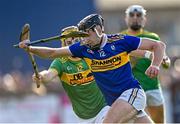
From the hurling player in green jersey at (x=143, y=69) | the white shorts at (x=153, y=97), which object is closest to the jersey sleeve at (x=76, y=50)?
the hurling player in green jersey at (x=143, y=69)

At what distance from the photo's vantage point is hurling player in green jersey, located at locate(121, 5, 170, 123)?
49.1 feet

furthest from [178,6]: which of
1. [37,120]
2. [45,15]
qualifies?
[37,120]

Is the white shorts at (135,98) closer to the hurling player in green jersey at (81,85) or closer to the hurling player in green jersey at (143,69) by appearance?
the hurling player in green jersey at (81,85)

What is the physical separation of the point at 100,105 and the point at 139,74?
1.60 meters

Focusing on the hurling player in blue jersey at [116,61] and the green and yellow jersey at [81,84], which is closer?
the hurling player in blue jersey at [116,61]

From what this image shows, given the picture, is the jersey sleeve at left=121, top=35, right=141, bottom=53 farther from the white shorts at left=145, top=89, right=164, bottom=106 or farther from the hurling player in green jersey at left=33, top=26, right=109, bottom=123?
the white shorts at left=145, top=89, right=164, bottom=106

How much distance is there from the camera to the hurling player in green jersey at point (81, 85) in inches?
533

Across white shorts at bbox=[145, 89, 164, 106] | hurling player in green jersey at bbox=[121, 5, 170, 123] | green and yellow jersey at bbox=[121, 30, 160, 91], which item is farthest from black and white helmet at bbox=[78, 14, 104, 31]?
white shorts at bbox=[145, 89, 164, 106]

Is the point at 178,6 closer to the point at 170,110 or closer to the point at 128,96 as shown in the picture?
the point at 170,110

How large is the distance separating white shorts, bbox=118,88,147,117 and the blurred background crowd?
7.72 m

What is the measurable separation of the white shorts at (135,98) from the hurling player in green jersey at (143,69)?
2.45 m

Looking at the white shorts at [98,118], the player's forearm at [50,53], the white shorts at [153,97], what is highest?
the player's forearm at [50,53]

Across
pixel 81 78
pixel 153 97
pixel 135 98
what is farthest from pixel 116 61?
pixel 153 97

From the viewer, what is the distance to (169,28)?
143 feet
